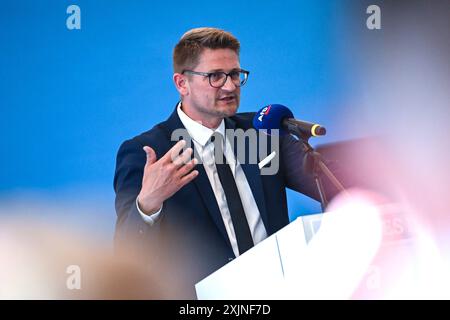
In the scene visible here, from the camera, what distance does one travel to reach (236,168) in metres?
2.18

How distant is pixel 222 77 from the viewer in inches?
84.3

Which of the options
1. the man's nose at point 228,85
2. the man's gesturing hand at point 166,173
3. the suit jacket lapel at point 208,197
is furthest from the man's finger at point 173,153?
the man's nose at point 228,85

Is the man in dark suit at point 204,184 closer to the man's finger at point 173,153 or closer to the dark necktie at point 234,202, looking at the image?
the dark necktie at point 234,202

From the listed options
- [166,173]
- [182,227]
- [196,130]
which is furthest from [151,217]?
[196,130]

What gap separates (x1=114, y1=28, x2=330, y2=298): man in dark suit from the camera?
6.75ft

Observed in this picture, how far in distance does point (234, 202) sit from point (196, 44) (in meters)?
0.59

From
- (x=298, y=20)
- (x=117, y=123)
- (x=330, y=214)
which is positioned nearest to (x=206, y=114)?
(x=117, y=123)

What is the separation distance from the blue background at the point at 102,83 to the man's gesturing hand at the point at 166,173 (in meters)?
0.42

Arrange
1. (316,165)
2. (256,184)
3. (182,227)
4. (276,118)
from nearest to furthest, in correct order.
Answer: (316,165), (276,118), (182,227), (256,184)

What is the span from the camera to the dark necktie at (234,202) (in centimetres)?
207

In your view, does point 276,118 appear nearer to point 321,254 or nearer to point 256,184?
point 256,184

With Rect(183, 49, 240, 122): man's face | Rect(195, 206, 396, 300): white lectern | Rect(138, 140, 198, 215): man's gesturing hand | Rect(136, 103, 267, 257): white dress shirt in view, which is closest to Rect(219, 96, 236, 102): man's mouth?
Rect(183, 49, 240, 122): man's face

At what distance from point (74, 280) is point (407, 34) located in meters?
1.61
